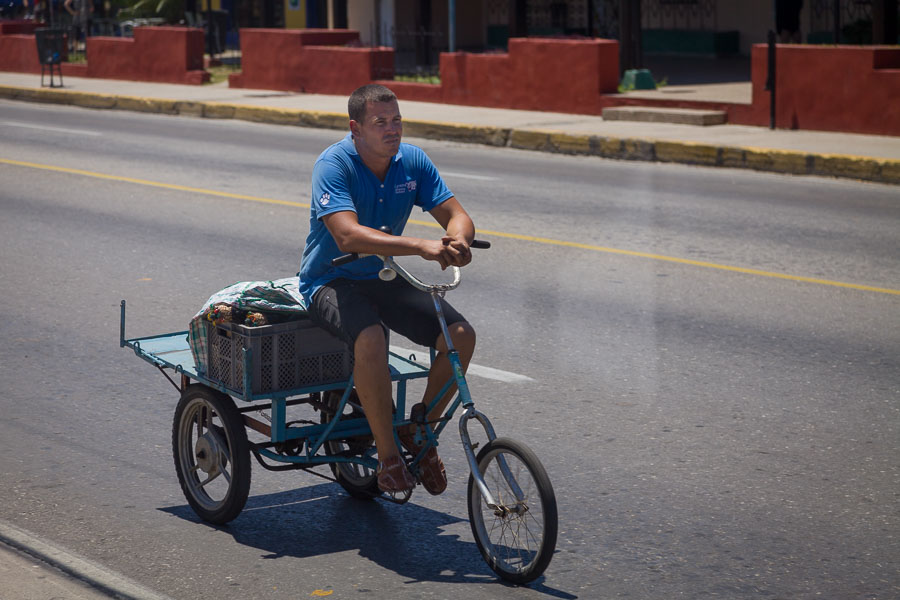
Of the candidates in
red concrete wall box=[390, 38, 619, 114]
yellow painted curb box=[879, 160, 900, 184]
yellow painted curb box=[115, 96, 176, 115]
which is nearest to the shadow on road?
yellow painted curb box=[879, 160, 900, 184]

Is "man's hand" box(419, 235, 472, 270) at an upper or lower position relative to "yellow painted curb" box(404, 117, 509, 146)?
lower

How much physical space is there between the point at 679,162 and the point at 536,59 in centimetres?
510

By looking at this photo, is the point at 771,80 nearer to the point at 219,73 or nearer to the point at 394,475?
the point at 394,475

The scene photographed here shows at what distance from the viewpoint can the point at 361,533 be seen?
5.17 metres

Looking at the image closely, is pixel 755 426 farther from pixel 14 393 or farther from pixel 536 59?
pixel 536 59

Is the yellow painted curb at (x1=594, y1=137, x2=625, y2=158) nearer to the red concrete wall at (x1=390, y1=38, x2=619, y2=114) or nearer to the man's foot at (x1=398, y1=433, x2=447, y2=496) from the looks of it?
the red concrete wall at (x1=390, y1=38, x2=619, y2=114)

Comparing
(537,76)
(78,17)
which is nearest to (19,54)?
(78,17)

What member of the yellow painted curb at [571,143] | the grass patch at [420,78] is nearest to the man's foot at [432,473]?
the yellow painted curb at [571,143]

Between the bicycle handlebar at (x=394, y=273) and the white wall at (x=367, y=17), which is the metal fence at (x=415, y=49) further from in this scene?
the bicycle handlebar at (x=394, y=273)

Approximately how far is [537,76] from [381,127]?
16833mm

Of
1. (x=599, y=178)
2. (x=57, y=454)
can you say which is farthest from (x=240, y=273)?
(x=599, y=178)

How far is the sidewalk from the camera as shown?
15.8m

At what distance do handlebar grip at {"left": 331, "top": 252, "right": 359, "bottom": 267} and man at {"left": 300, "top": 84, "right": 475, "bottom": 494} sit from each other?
0.08 ft

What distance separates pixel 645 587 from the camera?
4.60 m
